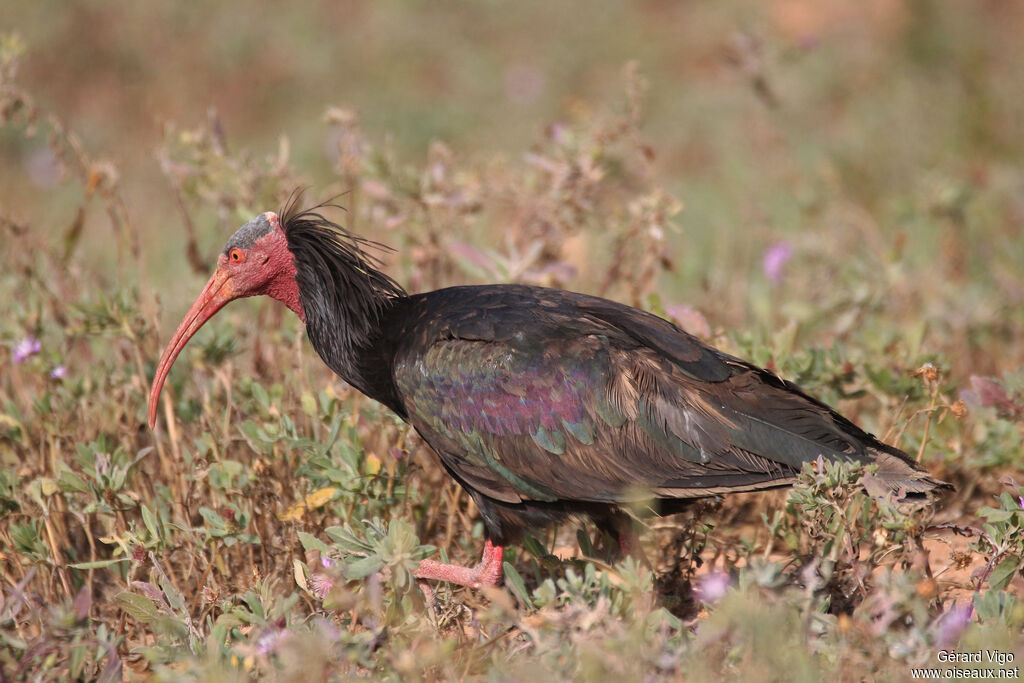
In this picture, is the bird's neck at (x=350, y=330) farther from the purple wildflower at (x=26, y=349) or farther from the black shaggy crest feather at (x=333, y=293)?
the purple wildflower at (x=26, y=349)

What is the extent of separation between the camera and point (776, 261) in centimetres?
650

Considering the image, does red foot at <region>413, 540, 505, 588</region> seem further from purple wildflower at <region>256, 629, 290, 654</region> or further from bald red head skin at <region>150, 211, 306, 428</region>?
bald red head skin at <region>150, 211, 306, 428</region>

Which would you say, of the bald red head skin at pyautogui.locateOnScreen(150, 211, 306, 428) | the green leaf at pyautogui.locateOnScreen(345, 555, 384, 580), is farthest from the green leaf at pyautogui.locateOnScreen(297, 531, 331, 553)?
the bald red head skin at pyautogui.locateOnScreen(150, 211, 306, 428)

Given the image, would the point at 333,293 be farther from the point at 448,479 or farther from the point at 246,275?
the point at 448,479

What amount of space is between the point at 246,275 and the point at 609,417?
5.08 feet

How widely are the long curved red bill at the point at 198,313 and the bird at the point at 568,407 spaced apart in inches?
14.8

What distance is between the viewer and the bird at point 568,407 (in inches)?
139

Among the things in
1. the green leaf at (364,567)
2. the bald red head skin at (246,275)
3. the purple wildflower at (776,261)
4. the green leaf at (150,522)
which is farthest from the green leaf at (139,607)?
the purple wildflower at (776,261)

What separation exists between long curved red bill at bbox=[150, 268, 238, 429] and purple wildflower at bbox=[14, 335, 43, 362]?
768 millimetres

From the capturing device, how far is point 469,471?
3.75 meters

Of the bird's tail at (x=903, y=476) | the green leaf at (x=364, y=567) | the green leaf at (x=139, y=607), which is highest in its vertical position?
the bird's tail at (x=903, y=476)

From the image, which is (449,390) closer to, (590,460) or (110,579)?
(590,460)

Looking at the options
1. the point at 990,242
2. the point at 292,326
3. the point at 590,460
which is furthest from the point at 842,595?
the point at 990,242

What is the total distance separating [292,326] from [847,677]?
3004 millimetres
